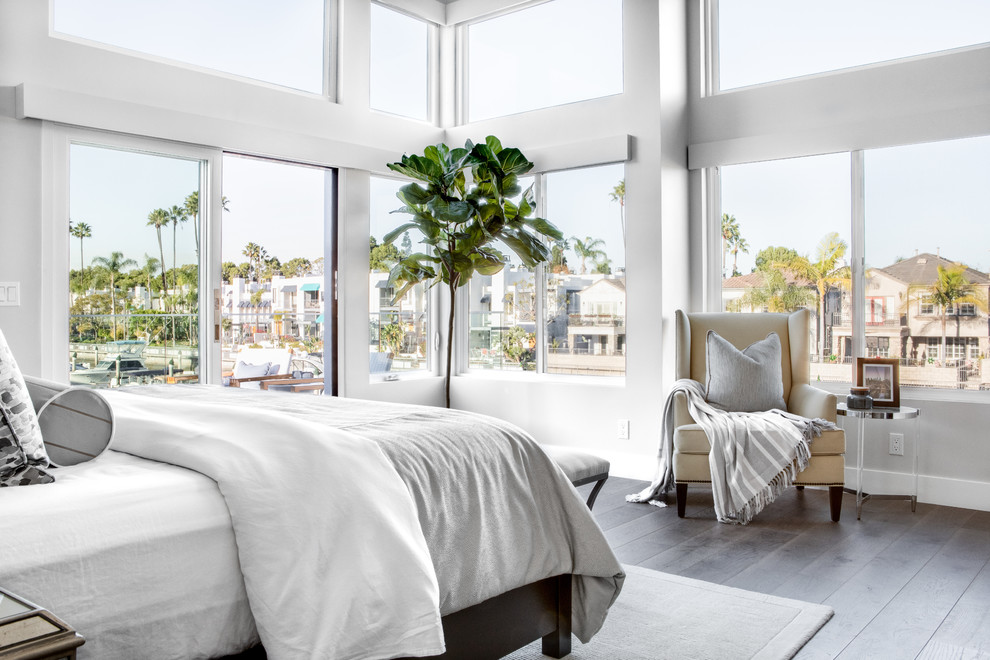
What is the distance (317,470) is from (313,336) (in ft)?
11.9

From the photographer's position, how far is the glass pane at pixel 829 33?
4.15 meters

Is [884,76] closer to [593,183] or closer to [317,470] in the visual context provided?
[593,183]

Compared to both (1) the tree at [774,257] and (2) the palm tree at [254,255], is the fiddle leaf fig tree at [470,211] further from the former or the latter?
(1) the tree at [774,257]

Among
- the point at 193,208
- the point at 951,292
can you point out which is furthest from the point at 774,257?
the point at 193,208

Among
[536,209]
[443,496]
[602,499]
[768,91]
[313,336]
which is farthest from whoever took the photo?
[536,209]

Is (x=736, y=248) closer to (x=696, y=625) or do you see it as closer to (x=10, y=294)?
(x=696, y=625)

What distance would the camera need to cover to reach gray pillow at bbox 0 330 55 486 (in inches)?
54.4

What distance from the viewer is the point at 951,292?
4152mm

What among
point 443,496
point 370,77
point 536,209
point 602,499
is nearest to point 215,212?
point 370,77

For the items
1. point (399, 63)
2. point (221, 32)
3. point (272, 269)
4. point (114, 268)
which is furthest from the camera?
point (399, 63)

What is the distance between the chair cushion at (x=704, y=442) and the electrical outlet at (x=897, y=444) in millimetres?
642

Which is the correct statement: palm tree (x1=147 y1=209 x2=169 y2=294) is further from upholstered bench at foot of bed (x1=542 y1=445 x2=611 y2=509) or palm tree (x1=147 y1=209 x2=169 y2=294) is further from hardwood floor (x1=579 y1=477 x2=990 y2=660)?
hardwood floor (x1=579 y1=477 x2=990 y2=660)

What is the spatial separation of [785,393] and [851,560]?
52.8 inches

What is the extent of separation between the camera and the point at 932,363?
421cm
